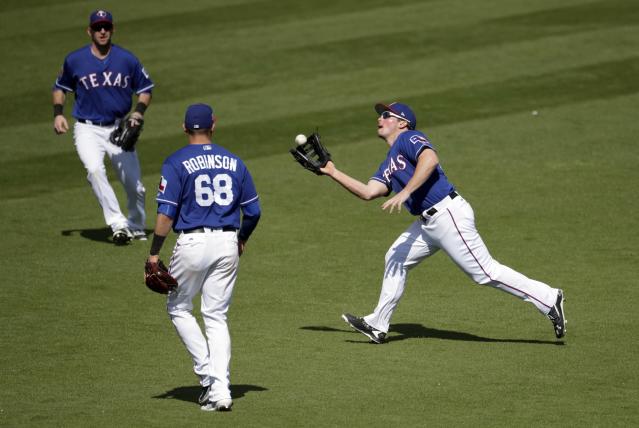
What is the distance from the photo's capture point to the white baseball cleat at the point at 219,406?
22.1ft

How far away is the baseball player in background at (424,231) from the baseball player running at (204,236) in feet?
4.21

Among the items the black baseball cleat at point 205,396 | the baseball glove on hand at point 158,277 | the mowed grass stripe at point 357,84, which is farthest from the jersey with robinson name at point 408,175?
the mowed grass stripe at point 357,84

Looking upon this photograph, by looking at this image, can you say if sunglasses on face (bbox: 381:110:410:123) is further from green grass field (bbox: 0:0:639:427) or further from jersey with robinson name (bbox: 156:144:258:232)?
jersey with robinson name (bbox: 156:144:258:232)

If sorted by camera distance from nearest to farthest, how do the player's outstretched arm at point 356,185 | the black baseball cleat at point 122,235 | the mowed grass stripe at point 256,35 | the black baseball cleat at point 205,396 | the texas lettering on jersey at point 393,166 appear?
the black baseball cleat at point 205,396, the player's outstretched arm at point 356,185, the texas lettering on jersey at point 393,166, the black baseball cleat at point 122,235, the mowed grass stripe at point 256,35

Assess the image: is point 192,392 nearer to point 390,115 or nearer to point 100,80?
point 390,115

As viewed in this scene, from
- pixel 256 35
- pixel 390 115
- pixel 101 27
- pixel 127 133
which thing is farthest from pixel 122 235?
pixel 256 35

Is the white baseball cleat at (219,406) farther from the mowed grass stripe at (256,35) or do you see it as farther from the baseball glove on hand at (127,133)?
the mowed grass stripe at (256,35)

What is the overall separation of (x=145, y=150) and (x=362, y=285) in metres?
5.16

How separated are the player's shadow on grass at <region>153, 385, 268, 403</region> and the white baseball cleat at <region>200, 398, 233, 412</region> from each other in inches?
9.6

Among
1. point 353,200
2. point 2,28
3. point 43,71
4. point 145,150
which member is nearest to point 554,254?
point 353,200

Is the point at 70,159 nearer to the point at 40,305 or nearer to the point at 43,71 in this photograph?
the point at 43,71

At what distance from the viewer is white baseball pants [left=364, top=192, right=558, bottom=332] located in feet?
26.6

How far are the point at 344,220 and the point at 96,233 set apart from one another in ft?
8.56

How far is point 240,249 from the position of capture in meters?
7.09
